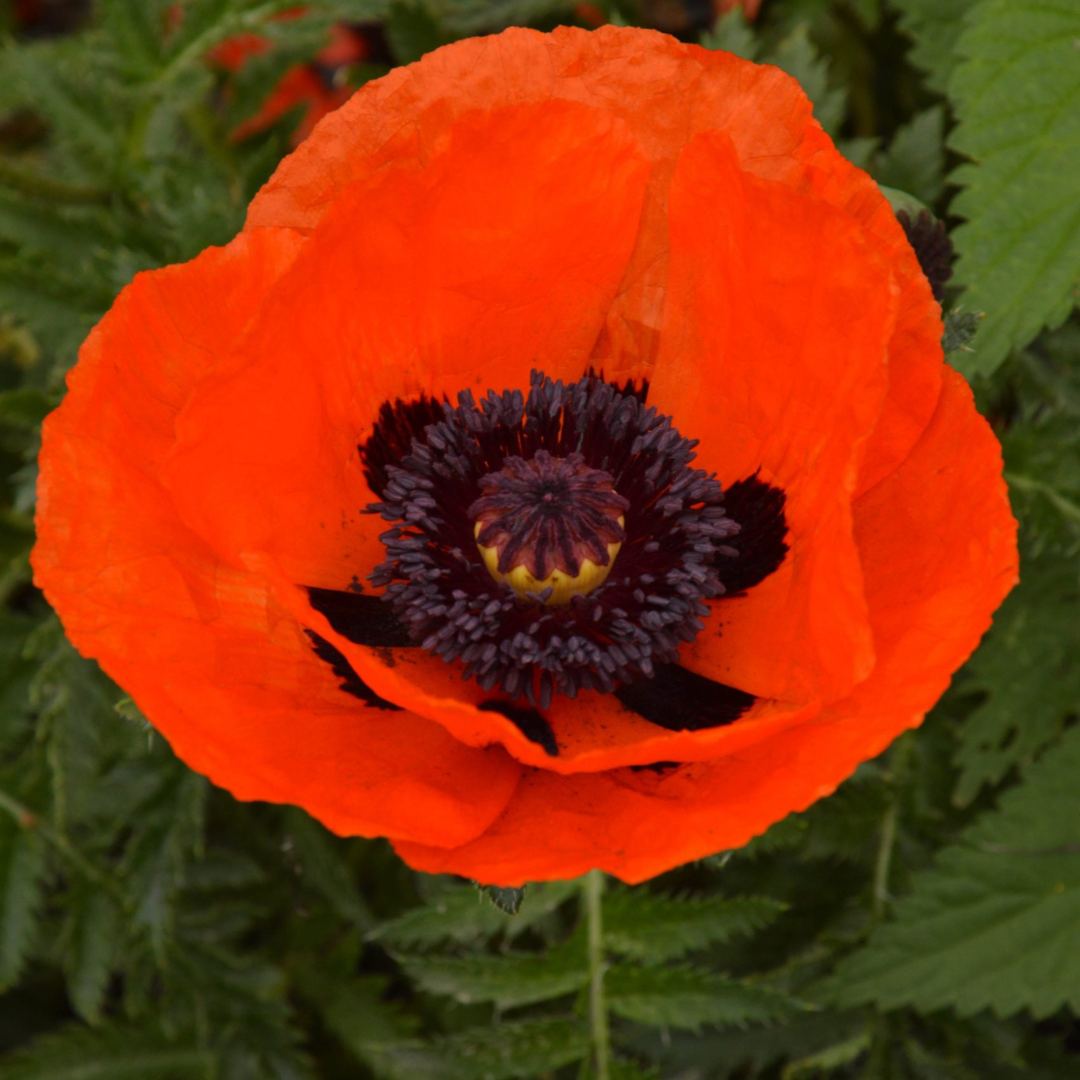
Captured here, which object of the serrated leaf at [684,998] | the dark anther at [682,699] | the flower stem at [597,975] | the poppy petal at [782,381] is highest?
the poppy petal at [782,381]

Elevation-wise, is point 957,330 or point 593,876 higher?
point 957,330

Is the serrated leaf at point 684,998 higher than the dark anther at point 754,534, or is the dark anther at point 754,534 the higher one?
the dark anther at point 754,534

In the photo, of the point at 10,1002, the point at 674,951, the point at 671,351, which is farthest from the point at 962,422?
the point at 10,1002

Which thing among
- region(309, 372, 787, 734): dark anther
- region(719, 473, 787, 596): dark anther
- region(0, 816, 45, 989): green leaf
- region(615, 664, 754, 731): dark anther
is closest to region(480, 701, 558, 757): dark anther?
region(309, 372, 787, 734): dark anther

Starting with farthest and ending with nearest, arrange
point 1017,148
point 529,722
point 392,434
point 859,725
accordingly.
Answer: point 1017,148, point 392,434, point 529,722, point 859,725

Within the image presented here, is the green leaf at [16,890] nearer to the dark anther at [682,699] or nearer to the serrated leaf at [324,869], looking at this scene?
the serrated leaf at [324,869]

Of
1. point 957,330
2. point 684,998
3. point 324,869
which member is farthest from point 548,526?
point 324,869

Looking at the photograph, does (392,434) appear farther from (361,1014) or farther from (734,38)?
(361,1014)

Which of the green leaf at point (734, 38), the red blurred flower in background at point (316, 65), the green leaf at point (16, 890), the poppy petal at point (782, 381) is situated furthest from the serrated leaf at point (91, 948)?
the red blurred flower in background at point (316, 65)

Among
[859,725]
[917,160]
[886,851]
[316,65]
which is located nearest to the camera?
[859,725]
